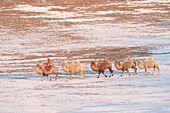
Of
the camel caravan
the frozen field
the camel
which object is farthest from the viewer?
the camel

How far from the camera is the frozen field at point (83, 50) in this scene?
21.4m

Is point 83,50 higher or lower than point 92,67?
lower

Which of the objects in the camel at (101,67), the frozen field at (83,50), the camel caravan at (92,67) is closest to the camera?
the frozen field at (83,50)

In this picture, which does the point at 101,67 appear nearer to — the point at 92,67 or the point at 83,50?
the point at 92,67

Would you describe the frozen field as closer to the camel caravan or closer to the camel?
the camel caravan

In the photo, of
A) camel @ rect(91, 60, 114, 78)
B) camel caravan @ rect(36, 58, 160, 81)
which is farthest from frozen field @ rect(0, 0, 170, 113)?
camel @ rect(91, 60, 114, 78)

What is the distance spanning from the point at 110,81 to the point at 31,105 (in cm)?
658

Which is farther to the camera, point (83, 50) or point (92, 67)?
point (83, 50)

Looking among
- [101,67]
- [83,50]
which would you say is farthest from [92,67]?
[83,50]

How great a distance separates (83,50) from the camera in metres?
44.6

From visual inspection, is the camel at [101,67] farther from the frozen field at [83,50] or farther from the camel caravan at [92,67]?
the frozen field at [83,50]

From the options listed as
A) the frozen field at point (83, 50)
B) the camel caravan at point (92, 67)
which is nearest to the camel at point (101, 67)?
the camel caravan at point (92, 67)

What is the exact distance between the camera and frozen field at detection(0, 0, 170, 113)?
21.4 m

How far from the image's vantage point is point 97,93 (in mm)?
23656
